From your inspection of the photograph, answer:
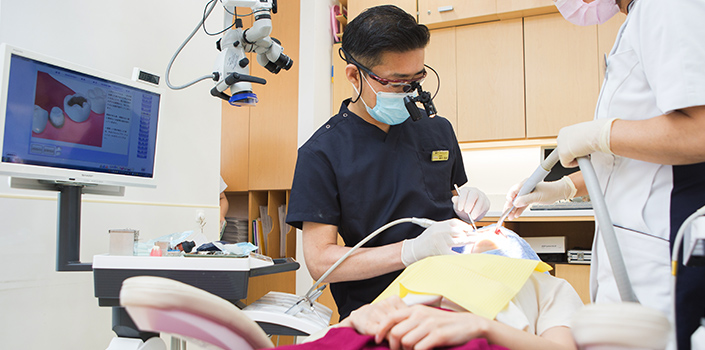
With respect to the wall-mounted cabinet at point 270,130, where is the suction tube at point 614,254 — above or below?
below

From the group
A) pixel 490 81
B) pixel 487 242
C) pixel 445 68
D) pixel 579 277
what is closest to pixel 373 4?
pixel 445 68

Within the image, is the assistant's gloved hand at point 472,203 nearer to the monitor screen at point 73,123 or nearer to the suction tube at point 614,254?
the suction tube at point 614,254

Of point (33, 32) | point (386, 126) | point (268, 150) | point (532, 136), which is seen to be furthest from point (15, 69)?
point (532, 136)

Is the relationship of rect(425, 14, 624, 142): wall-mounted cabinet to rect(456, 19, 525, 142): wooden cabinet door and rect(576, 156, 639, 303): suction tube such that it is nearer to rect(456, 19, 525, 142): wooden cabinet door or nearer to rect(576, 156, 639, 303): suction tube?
rect(456, 19, 525, 142): wooden cabinet door

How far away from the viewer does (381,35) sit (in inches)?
51.6

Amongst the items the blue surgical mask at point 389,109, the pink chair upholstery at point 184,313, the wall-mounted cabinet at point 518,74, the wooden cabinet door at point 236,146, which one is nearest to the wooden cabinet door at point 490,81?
the wall-mounted cabinet at point 518,74

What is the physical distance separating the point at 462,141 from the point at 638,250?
2.27m

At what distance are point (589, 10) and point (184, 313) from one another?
47.5 inches

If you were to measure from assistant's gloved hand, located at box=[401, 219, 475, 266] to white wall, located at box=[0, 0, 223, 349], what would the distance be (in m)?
1.18

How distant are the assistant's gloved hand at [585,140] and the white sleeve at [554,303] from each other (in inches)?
10.5

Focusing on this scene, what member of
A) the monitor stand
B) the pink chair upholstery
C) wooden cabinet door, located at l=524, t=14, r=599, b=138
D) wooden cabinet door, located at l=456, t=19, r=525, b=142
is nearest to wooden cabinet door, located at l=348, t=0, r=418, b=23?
wooden cabinet door, located at l=456, t=19, r=525, b=142

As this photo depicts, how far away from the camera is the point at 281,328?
1.12m

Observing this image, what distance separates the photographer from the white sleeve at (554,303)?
0.91m

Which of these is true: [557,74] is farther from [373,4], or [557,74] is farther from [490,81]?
[373,4]
